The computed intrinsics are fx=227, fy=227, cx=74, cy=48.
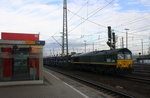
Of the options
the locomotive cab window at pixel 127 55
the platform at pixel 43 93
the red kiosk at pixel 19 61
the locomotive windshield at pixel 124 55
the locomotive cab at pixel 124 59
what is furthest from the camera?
the locomotive cab window at pixel 127 55

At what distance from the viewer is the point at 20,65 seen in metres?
13.7

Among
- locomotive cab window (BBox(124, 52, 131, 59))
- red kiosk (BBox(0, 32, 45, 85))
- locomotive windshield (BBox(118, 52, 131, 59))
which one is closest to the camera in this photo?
red kiosk (BBox(0, 32, 45, 85))

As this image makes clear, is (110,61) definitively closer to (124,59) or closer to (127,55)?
(124,59)

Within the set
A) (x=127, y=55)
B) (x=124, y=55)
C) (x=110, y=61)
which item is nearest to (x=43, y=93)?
(x=110, y=61)

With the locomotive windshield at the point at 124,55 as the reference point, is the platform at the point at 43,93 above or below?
below

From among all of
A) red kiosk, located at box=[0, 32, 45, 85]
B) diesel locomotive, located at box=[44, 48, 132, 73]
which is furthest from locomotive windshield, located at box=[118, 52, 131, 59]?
red kiosk, located at box=[0, 32, 45, 85]

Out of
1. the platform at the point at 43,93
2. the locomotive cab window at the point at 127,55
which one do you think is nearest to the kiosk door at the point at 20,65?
the platform at the point at 43,93

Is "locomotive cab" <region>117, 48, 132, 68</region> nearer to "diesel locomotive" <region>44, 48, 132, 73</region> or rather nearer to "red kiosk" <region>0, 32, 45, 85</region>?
"diesel locomotive" <region>44, 48, 132, 73</region>

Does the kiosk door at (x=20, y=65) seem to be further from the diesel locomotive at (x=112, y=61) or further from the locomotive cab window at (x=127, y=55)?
the locomotive cab window at (x=127, y=55)

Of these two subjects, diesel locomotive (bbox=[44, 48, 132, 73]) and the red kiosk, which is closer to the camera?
the red kiosk

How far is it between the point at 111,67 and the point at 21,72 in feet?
43.8

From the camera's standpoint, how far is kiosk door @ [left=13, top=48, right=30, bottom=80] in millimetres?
13641

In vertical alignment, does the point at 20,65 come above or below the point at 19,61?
below

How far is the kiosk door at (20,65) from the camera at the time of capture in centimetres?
1364
